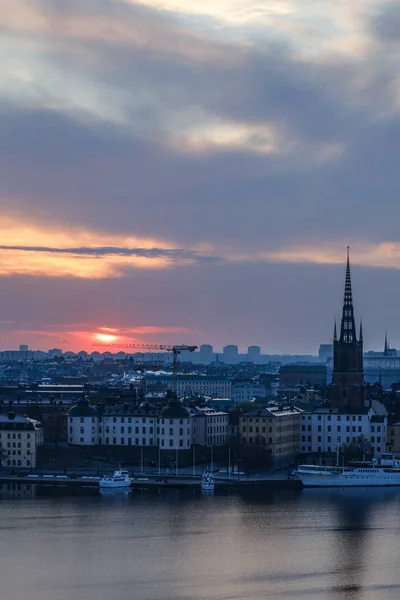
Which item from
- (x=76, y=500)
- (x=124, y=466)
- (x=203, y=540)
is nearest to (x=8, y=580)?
(x=203, y=540)

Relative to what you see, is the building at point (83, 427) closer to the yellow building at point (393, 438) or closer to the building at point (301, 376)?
the yellow building at point (393, 438)

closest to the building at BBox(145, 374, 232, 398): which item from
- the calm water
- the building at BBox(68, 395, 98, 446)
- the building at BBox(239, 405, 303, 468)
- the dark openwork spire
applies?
the dark openwork spire

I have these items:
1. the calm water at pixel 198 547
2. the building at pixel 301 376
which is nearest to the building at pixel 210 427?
the calm water at pixel 198 547

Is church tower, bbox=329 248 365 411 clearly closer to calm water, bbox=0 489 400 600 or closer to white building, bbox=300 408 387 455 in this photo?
white building, bbox=300 408 387 455

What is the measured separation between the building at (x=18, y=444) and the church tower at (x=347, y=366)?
59.3 feet

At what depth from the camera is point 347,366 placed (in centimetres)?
9050

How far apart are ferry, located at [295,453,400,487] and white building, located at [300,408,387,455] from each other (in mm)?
6835

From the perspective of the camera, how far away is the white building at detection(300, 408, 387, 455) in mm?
82812

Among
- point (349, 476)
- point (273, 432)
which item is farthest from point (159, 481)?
point (273, 432)

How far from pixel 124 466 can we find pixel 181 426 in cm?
373

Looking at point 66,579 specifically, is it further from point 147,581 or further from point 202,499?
point 202,499

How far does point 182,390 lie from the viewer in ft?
524

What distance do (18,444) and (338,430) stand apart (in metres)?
16.7

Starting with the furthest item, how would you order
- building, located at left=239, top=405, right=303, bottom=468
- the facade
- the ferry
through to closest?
the facade < building, located at left=239, top=405, right=303, bottom=468 < the ferry
